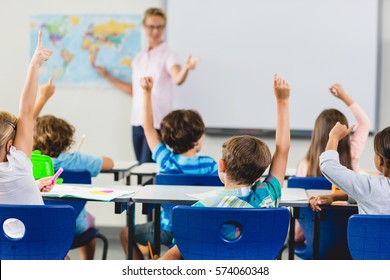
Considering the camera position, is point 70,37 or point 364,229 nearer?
point 364,229

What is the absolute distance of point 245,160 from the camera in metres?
2.23

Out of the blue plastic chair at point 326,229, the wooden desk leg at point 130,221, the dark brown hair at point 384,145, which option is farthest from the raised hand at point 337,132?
the wooden desk leg at point 130,221

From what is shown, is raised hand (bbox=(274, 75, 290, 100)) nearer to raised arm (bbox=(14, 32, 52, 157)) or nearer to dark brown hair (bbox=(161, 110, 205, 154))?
dark brown hair (bbox=(161, 110, 205, 154))

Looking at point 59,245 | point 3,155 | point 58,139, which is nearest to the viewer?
point 59,245

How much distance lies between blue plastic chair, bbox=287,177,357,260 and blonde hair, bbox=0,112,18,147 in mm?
1346

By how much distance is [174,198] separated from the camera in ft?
8.34

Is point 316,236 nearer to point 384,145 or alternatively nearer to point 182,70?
point 384,145

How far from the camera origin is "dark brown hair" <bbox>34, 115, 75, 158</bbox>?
133 inches

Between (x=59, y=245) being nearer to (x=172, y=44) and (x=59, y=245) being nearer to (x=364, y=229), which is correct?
(x=364, y=229)

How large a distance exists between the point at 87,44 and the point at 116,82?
43cm

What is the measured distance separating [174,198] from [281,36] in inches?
119

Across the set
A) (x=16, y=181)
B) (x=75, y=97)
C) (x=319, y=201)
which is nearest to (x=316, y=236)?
(x=319, y=201)

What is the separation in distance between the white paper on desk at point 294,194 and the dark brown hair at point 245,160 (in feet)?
1.28
